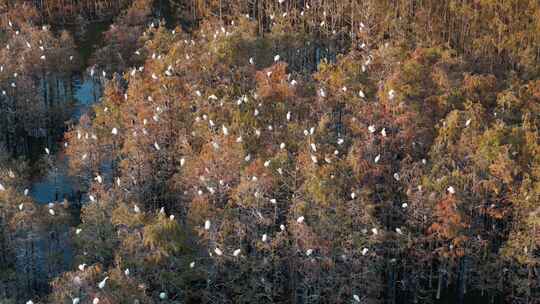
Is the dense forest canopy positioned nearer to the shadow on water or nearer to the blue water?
the shadow on water

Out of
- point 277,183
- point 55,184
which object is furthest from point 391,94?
point 55,184

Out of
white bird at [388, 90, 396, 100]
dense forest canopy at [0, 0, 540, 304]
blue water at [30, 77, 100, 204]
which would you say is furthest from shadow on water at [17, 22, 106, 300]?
white bird at [388, 90, 396, 100]

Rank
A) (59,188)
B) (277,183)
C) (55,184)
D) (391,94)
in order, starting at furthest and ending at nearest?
(59,188) < (55,184) < (391,94) < (277,183)

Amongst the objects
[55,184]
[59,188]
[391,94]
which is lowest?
[59,188]

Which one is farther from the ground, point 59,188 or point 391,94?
point 391,94

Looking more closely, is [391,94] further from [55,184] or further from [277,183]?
[55,184]

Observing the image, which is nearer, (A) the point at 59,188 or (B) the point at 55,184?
(B) the point at 55,184

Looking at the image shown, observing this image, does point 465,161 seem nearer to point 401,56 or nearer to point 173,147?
point 401,56

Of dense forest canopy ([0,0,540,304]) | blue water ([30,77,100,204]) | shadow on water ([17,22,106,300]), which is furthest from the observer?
blue water ([30,77,100,204])
